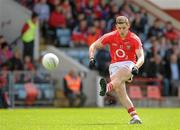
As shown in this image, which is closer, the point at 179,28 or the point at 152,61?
the point at 152,61

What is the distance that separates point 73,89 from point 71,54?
2.66 meters

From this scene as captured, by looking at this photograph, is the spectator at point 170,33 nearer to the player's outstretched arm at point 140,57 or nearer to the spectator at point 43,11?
the spectator at point 43,11

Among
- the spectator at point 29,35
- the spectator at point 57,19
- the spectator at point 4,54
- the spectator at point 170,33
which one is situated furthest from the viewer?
the spectator at point 170,33

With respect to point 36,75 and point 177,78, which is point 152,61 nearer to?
point 177,78

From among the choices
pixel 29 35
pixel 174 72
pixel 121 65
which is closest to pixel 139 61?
pixel 121 65

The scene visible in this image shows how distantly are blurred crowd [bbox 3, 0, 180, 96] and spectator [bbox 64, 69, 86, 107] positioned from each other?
1.71 m

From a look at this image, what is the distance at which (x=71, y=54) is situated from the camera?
30.8 metres

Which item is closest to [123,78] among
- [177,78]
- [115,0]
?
[177,78]

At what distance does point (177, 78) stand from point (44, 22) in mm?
6268

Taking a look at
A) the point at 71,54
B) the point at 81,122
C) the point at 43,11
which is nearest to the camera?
the point at 81,122

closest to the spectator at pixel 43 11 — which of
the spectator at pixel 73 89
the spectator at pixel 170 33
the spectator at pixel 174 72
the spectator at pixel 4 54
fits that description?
the spectator at pixel 4 54

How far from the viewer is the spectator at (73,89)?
28.5 metres

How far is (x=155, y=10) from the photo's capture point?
112 feet

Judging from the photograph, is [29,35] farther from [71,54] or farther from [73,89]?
[73,89]
